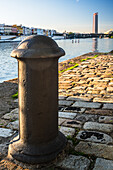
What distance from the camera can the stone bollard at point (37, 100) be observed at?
1812 millimetres

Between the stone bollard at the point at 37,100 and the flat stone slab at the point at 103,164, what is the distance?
1.18 feet

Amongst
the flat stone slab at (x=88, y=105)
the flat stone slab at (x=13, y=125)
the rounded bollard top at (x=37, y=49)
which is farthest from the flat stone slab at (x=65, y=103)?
the rounded bollard top at (x=37, y=49)

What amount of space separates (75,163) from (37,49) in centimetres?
106

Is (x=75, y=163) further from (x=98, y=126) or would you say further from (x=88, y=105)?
(x=88, y=105)

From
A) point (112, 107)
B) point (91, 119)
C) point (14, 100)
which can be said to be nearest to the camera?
point (91, 119)

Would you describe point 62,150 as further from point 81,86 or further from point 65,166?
point 81,86

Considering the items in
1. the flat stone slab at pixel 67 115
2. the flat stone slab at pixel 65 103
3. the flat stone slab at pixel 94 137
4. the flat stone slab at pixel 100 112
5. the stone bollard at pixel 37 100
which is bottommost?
the flat stone slab at pixel 94 137

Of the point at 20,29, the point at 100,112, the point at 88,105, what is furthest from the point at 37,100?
the point at 20,29

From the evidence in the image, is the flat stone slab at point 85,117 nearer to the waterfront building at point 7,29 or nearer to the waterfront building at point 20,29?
the waterfront building at point 7,29

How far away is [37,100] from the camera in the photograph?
73.5 inches

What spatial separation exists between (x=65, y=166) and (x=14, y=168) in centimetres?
45

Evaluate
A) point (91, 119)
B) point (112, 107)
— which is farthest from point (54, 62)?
point (112, 107)

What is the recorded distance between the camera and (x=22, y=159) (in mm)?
1919

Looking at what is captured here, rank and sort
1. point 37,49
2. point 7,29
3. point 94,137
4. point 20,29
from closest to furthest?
point 37,49
point 94,137
point 7,29
point 20,29
